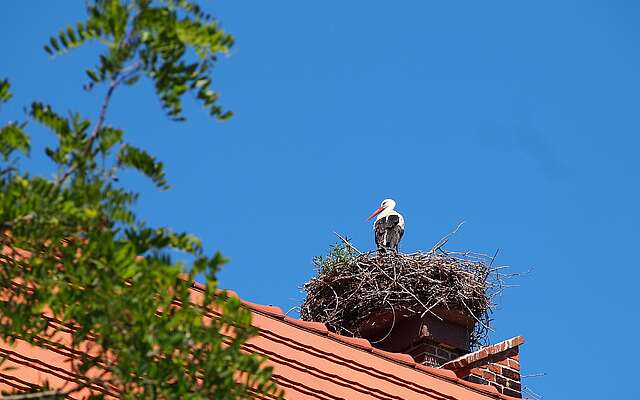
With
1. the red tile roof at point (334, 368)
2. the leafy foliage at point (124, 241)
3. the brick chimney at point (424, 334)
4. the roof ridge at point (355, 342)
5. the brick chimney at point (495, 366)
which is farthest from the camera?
the brick chimney at point (424, 334)

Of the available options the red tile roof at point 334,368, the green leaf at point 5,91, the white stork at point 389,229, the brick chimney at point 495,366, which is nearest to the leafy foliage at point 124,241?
the green leaf at point 5,91

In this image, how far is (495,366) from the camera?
7.65 metres

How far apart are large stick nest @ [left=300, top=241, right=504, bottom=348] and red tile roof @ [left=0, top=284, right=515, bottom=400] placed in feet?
8.37

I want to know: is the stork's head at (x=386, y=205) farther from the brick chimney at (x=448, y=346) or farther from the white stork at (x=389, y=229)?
the brick chimney at (x=448, y=346)

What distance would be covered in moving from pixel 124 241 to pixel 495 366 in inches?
214

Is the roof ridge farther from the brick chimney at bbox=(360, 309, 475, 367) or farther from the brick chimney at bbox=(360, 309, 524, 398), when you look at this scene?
the brick chimney at bbox=(360, 309, 475, 367)

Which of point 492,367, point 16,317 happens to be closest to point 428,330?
point 492,367

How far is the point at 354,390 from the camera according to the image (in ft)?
18.6

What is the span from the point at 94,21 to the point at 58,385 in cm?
225

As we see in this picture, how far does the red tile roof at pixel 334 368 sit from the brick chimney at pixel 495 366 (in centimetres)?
91

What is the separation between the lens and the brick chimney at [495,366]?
7488mm

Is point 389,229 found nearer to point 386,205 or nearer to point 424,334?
point 386,205

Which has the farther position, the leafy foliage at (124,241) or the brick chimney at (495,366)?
the brick chimney at (495,366)

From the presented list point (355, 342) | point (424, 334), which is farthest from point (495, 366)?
point (355, 342)
